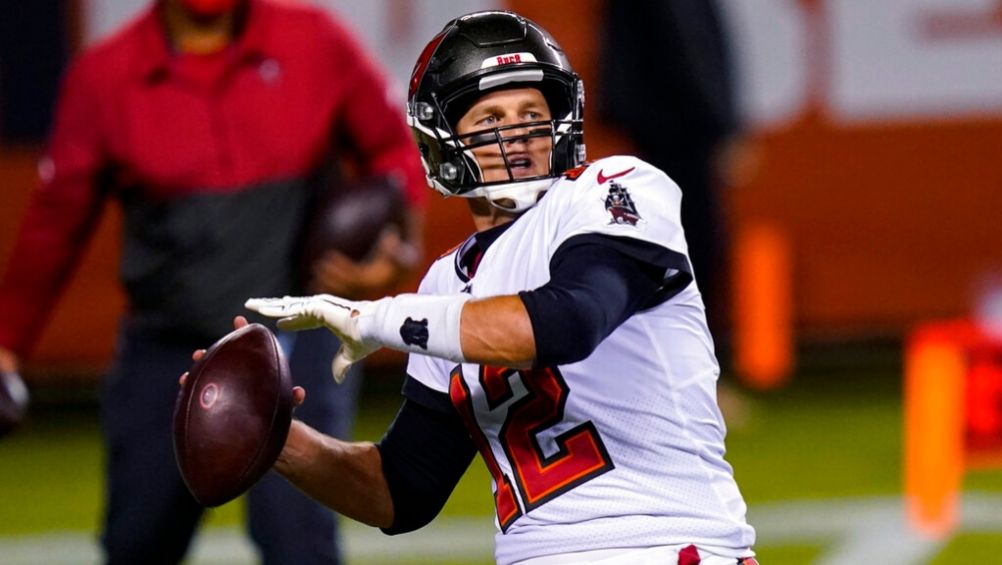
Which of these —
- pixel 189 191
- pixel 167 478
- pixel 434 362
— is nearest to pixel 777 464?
pixel 189 191

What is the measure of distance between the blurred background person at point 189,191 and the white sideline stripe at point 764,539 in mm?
1888

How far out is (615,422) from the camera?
9.67 feet

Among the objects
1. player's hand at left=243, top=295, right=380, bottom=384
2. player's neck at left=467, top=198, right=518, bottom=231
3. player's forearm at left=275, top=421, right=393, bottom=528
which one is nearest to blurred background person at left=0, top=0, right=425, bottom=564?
player's forearm at left=275, top=421, right=393, bottom=528

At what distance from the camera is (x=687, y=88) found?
7832mm

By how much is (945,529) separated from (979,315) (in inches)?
134

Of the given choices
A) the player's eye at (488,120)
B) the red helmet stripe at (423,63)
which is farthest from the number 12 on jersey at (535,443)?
the red helmet stripe at (423,63)

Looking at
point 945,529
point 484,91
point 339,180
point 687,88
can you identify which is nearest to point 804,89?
point 687,88

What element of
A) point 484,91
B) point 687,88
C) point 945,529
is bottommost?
point 945,529

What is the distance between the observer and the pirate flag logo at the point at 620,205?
280 cm

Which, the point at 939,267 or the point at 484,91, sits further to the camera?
the point at 939,267

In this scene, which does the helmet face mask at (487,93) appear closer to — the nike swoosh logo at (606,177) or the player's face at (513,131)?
the player's face at (513,131)

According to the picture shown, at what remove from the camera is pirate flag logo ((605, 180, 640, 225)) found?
280 centimetres

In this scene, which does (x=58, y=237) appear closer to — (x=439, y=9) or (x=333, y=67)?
(x=333, y=67)

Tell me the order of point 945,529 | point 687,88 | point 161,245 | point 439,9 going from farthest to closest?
point 439,9 → point 687,88 → point 945,529 → point 161,245
